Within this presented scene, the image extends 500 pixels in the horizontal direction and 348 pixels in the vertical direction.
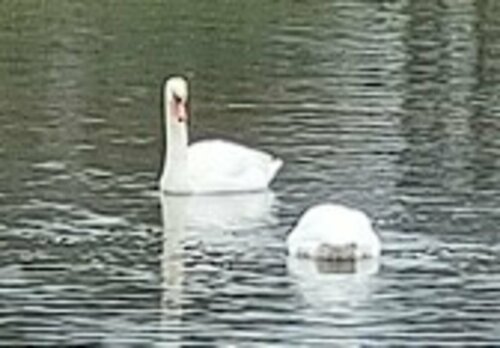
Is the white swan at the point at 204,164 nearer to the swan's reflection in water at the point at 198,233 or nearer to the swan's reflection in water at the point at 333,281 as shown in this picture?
the swan's reflection in water at the point at 198,233

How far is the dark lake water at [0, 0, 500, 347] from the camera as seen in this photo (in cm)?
1532

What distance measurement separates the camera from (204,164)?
20891 mm

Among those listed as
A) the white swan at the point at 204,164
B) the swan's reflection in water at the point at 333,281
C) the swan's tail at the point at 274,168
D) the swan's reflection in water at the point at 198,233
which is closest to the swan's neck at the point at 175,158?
the white swan at the point at 204,164

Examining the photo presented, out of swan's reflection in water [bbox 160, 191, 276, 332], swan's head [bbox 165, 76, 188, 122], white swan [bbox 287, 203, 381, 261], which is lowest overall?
swan's reflection in water [bbox 160, 191, 276, 332]

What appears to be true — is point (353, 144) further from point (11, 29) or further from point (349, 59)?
point (11, 29)

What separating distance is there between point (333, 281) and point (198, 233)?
198 cm

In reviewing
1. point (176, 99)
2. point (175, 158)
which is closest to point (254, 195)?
point (175, 158)

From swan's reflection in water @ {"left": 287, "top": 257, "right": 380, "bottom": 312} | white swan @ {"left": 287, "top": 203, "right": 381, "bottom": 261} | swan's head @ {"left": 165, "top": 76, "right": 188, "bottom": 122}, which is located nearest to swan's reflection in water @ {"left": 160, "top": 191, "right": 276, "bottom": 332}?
white swan @ {"left": 287, "top": 203, "right": 381, "bottom": 261}

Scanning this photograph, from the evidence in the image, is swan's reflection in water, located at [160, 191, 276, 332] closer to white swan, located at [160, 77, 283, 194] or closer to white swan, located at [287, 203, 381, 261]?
white swan, located at [160, 77, 283, 194]

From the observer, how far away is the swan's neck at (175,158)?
20391 millimetres

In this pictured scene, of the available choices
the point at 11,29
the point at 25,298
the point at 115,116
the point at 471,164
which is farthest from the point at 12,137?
the point at 11,29

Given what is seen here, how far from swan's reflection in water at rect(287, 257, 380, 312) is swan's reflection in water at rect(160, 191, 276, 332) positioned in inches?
23.6

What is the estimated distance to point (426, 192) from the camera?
1994 centimetres

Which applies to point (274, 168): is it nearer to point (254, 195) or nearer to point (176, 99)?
point (254, 195)
